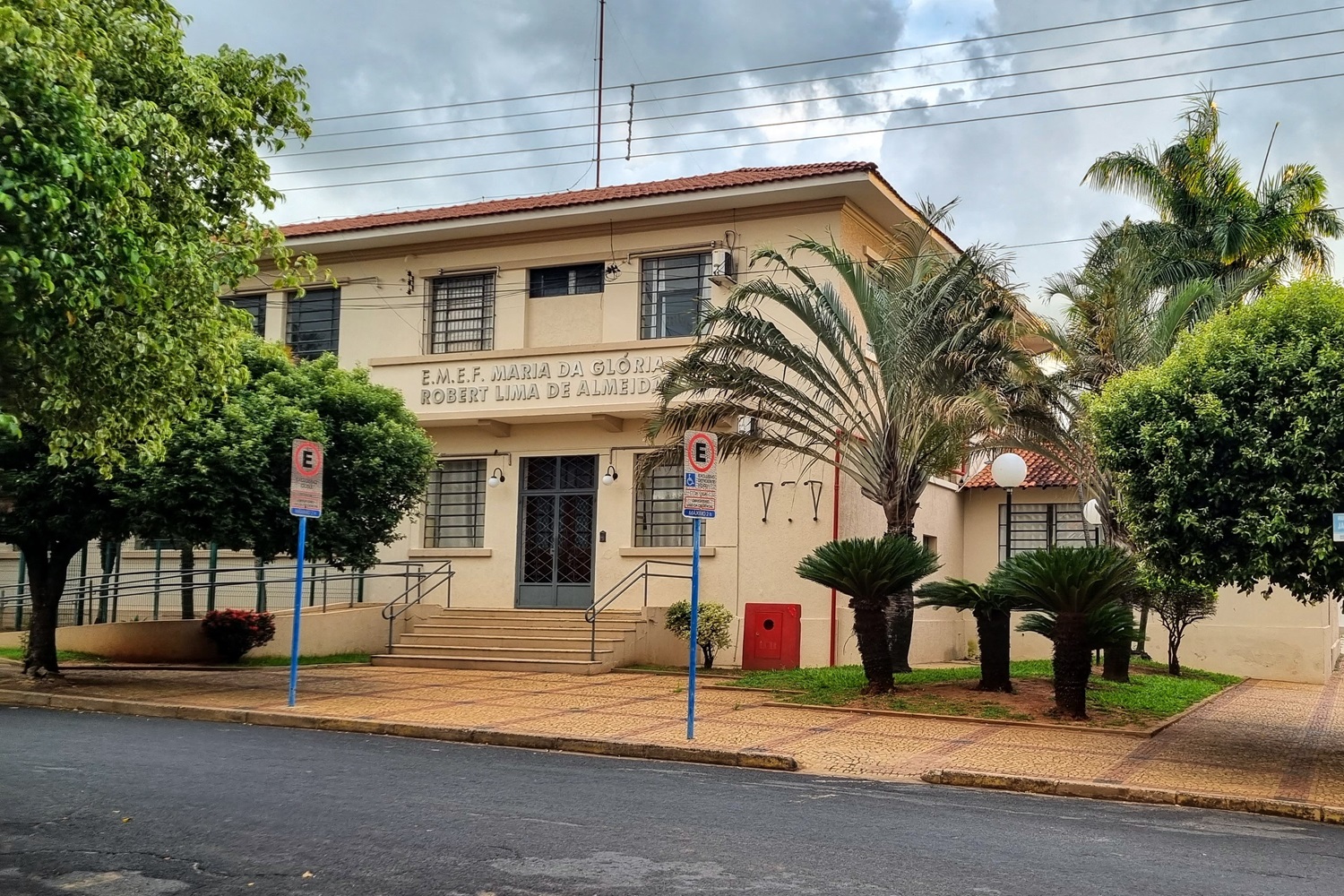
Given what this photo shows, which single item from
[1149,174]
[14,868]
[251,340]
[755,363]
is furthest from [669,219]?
[14,868]

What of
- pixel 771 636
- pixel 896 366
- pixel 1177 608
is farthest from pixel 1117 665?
pixel 896 366

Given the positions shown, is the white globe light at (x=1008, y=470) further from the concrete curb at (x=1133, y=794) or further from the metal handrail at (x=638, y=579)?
the concrete curb at (x=1133, y=794)

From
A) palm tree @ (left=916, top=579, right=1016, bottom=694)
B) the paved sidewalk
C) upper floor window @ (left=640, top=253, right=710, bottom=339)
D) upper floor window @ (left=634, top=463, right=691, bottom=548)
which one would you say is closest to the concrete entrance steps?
the paved sidewalk

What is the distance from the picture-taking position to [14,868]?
6.33m

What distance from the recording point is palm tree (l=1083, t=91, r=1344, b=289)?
24.7 m

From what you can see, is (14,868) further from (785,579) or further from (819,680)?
(785,579)

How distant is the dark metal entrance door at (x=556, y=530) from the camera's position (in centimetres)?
2188

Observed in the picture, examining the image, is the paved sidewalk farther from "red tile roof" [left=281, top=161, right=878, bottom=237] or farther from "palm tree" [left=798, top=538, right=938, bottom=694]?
"red tile roof" [left=281, top=161, right=878, bottom=237]

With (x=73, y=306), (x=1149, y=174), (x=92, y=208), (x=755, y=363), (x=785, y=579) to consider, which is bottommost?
(x=785, y=579)

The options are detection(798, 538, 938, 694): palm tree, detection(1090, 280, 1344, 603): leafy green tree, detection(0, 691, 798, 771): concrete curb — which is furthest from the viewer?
detection(798, 538, 938, 694): palm tree

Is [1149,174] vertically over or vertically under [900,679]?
over

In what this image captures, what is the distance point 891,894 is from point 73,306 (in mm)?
5239

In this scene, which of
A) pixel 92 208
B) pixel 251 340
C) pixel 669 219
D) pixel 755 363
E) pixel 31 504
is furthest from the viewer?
pixel 669 219

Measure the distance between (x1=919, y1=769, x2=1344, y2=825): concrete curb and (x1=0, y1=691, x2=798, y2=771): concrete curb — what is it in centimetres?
143
